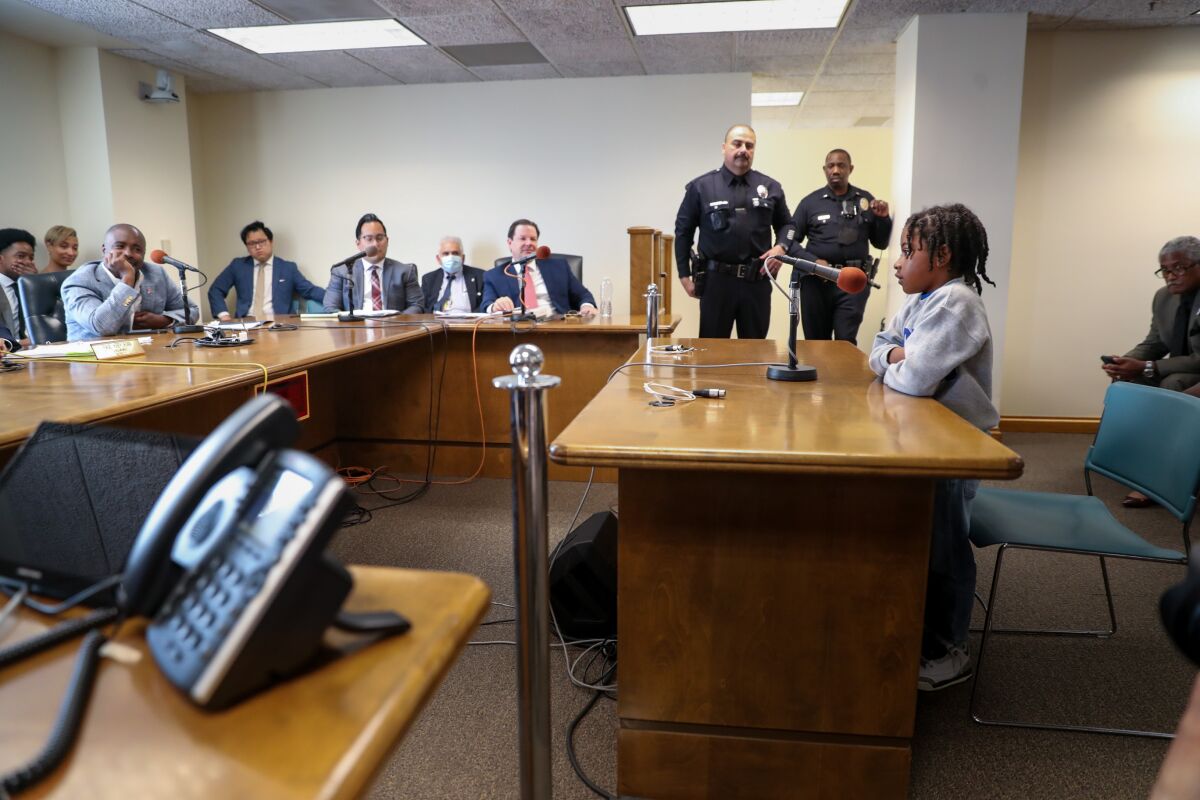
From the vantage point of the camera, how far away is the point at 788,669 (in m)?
1.46

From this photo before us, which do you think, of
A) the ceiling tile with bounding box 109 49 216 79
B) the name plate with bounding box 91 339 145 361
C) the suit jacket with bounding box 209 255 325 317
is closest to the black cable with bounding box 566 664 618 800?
the name plate with bounding box 91 339 145 361

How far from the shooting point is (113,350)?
2.35m

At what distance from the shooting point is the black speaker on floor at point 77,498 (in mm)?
743

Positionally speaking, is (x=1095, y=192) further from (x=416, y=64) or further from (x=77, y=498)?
(x=77, y=498)

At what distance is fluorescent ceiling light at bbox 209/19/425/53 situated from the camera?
15.1ft

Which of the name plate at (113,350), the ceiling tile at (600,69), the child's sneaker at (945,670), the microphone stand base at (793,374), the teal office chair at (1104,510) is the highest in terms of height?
the ceiling tile at (600,69)

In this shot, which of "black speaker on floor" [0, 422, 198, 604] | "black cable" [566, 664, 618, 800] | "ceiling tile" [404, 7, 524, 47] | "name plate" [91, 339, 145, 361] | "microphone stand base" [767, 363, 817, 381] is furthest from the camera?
"ceiling tile" [404, 7, 524, 47]

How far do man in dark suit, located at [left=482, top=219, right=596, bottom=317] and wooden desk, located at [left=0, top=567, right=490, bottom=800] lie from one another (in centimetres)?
385

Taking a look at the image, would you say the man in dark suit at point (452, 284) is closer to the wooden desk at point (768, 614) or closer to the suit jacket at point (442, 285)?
the suit jacket at point (442, 285)

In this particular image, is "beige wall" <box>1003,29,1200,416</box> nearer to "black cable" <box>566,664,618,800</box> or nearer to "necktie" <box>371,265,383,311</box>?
"necktie" <box>371,265,383,311</box>

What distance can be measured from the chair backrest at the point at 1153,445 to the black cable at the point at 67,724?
1.98 metres

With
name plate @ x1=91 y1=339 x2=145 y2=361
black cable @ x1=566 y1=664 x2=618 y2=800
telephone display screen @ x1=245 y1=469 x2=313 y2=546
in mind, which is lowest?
black cable @ x1=566 y1=664 x2=618 y2=800

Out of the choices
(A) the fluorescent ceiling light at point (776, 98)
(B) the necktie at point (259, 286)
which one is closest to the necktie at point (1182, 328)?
(A) the fluorescent ceiling light at point (776, 98)

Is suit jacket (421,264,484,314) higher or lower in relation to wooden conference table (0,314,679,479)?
higher
